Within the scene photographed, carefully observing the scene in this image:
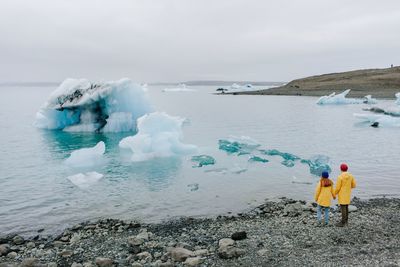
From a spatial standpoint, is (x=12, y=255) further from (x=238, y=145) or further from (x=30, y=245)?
(x=238, y=145)

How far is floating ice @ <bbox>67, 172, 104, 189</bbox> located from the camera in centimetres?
1496

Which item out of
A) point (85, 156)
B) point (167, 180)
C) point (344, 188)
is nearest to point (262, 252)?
point (344, 188)

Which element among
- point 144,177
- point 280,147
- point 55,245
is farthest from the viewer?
point 280,147

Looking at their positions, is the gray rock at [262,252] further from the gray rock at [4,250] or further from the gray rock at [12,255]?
the gray rock at [4,250]

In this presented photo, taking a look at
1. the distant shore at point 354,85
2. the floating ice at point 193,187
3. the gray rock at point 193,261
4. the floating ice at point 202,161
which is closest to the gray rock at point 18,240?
the gray rock at point 193,261

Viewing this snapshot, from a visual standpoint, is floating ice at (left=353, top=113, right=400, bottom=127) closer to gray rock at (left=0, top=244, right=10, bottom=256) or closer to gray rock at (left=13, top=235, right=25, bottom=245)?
gray rock at (left=13, top=235, right=25, bottom=245)

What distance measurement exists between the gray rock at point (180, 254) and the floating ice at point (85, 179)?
7430 millimetres

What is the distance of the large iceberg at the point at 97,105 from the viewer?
2757cm

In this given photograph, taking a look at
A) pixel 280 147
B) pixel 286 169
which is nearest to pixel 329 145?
pixel 280 147

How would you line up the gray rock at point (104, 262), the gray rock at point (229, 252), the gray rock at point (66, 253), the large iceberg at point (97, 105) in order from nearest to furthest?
the gray rock at point (104, 262) < the gray rock at point (229, 252) < the gray rock at point (66, 253) < the large iceberg at point (97, 105)

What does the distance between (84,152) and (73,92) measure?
11.2 metres

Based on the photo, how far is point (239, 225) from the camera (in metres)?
10.2

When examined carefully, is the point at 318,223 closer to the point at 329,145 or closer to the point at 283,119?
the point at 329,145

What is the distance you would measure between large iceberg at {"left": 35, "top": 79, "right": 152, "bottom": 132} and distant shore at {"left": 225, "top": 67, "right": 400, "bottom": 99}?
1803 inches
